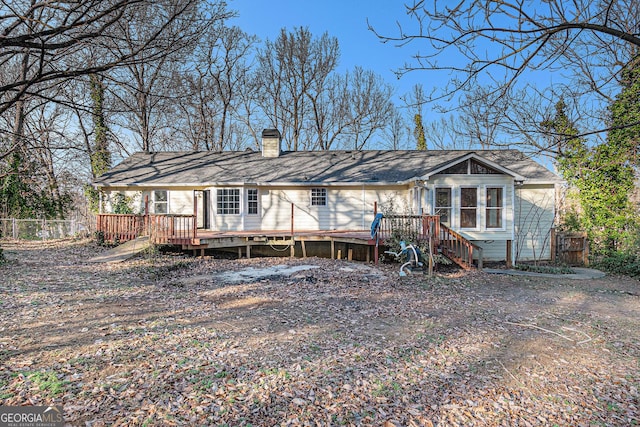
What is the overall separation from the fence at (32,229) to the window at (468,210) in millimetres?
17440

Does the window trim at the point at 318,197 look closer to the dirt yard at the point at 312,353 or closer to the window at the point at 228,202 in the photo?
the window at the point at 228,202

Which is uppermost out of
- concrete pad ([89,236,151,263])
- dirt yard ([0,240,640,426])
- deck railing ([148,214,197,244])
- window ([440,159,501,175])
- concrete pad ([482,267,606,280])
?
window ([440,159,501,175])

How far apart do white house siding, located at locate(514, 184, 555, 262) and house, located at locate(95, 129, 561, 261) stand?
4 centimetres

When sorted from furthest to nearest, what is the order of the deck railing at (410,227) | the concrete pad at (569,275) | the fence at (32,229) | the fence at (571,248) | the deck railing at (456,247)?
the fence at (32,229)
the fence at (571,248)
the deck railing at (456,247)
the deck railing at (410,227)
the concrete pad at (569,275)

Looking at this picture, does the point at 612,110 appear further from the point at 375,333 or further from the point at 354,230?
the point at 375,333

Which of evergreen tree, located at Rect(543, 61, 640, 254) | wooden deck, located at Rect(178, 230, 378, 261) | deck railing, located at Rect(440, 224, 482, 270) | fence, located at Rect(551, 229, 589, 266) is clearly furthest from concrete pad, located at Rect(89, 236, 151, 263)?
evergreen tree, located at Rect(543, 61, 640, 254)

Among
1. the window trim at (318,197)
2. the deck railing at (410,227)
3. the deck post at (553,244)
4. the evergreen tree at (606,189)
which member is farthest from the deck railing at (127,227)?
the evergreen tree at (606,189)

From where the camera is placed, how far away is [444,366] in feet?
14.0

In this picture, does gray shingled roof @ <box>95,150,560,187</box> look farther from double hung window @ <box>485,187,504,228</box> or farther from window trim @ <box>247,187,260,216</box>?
double hung window @ <box>485,187,504,228</box>

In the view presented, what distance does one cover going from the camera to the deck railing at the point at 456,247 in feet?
36.8

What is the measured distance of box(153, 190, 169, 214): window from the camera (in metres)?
15.3

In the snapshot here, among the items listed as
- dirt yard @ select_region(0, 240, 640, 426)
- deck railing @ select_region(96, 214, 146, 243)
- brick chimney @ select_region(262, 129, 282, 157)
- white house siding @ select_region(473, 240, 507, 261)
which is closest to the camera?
dirt yard @ select_region(0, 240, 640, 426)

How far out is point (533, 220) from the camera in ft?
45.1

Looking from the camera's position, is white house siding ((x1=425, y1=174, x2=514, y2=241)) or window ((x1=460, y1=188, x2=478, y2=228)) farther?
window ((x1=460, y1=188, x2=478, y2=228))
